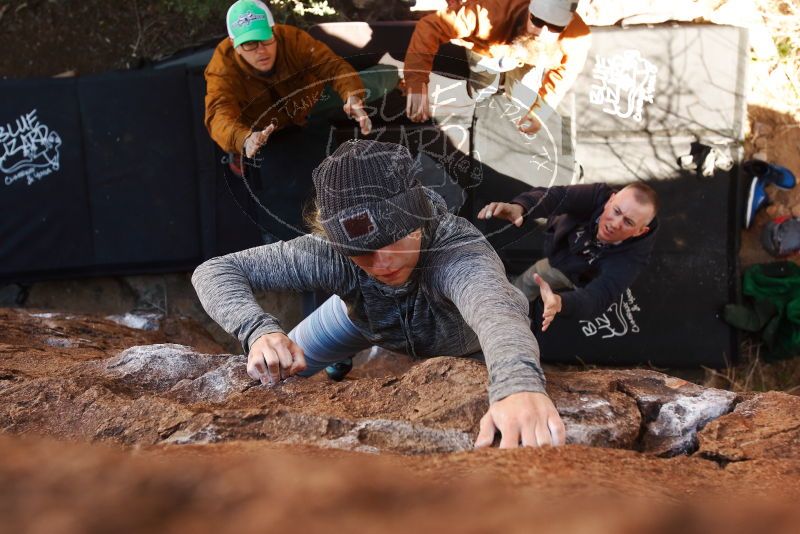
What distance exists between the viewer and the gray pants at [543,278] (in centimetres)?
279

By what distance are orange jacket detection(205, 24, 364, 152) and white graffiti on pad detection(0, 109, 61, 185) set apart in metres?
1.58

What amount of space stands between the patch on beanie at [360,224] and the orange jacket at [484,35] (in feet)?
1.30

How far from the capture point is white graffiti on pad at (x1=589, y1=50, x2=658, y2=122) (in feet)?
11.7

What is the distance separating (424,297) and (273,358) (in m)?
0.35

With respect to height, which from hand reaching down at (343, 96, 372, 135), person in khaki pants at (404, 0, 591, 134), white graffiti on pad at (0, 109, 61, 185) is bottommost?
white graffiti on pad at (0, 109, 61, 185)

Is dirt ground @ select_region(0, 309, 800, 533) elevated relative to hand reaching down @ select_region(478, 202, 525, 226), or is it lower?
lower

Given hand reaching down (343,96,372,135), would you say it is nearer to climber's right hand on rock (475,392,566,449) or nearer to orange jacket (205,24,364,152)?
orange jacket (205,24,364,152)

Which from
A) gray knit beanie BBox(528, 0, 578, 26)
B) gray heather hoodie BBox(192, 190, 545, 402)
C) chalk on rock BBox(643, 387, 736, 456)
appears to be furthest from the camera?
gray knit beanie BBox(528, 0, 578, 26)

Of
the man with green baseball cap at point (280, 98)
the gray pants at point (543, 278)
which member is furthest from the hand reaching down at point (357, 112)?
the gray pants at point (543, 278)

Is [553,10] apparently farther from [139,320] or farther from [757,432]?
[139,320]

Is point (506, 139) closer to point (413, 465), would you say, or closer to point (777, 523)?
point (413, 465)

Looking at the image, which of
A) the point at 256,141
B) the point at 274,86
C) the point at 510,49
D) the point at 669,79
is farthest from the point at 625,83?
the point at 256,141

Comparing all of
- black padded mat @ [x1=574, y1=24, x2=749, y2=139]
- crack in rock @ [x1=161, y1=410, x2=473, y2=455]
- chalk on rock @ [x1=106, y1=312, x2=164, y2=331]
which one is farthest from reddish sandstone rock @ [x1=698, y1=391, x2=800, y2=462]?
chalk on rock @ [x1=106, y1=312, x2=164, y2=331]

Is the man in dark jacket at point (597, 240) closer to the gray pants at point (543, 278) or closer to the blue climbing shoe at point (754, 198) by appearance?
the gray pants at point (543, 278)
